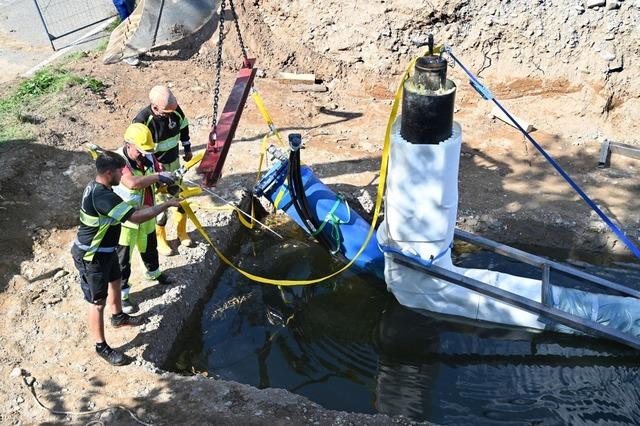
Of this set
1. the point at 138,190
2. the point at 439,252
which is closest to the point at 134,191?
the point at 138,190

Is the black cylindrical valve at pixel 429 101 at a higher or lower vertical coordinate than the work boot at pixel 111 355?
higher

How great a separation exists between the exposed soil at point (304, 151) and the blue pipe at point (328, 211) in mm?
1032

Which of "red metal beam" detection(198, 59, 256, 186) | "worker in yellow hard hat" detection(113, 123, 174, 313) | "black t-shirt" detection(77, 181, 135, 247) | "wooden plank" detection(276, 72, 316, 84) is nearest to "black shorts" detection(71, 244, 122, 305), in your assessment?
"black t-shirt" detection(77, 181, 135, 247)

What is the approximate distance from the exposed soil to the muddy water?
1.69 ft

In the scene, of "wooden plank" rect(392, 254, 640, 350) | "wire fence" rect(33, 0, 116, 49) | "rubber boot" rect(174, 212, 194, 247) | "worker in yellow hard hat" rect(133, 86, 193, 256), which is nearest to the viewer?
"wooden plank" rect(392, 254, 640, 350)

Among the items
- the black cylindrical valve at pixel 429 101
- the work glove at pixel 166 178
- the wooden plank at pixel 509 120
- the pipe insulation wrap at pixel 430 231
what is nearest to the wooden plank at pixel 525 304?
the pipe insulation wrap at pixel 430 231

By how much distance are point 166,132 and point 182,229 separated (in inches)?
41.5

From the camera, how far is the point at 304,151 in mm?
8695

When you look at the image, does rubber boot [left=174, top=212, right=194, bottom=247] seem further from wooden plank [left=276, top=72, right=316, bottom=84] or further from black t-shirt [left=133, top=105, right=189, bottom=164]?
wooden plank [left=276, top=72, right=316, bottom=84]

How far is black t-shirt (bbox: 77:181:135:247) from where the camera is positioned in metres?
5.11

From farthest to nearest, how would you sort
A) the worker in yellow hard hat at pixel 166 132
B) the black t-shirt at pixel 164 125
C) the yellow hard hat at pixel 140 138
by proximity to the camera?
the black t-shirt at pixel 164 125 < the worker in yellow hard hat at pixel 166 132 < the yellow hard hat at pixel 140 138

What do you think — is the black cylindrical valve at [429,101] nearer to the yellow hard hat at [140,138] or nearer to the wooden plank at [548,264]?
the wooden plank at [548,264]

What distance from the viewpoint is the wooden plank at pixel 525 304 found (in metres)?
5.61

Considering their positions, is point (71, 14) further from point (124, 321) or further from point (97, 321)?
point (97, 321)
